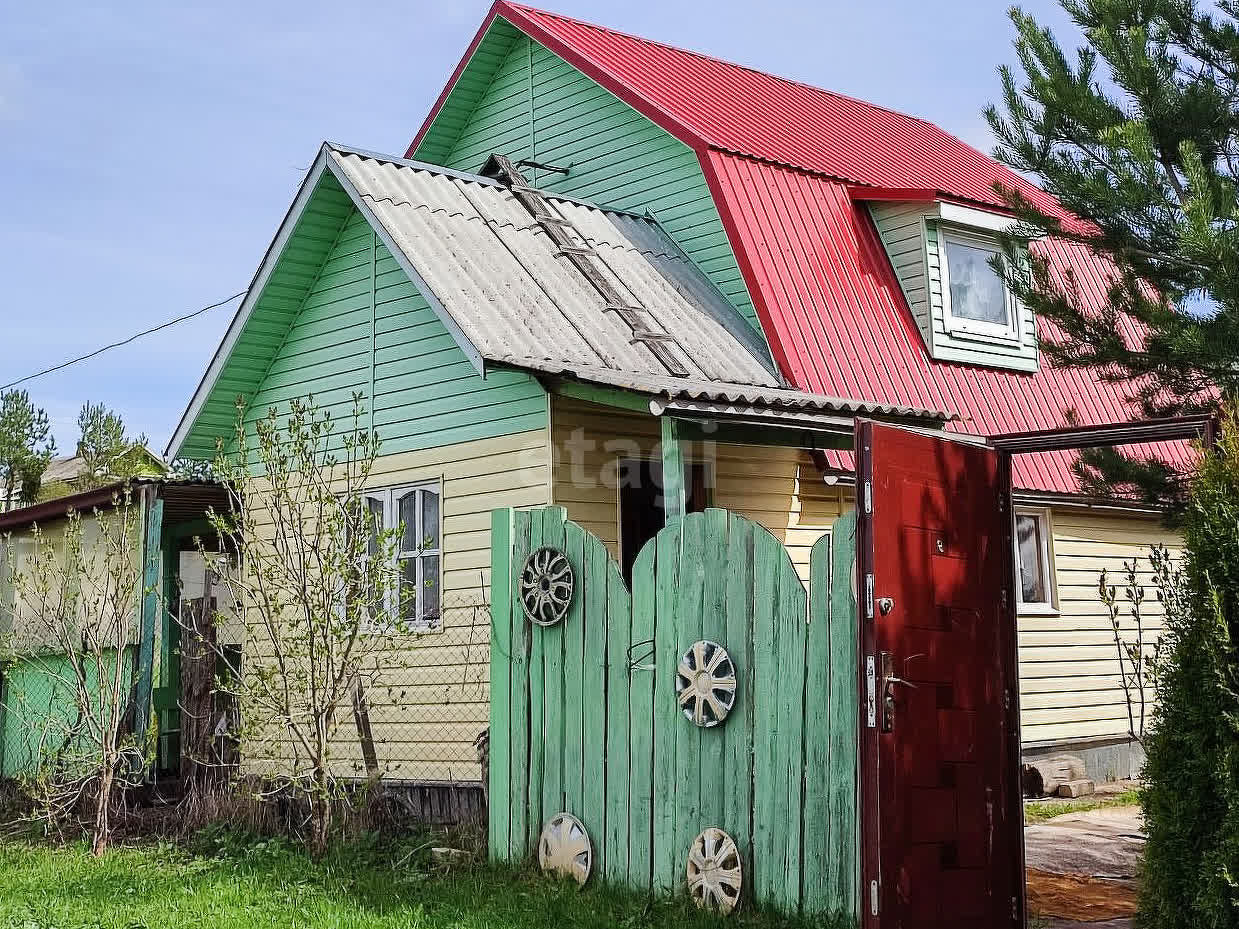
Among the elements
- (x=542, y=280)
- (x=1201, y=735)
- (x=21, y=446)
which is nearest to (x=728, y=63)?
(x=542, y=280)

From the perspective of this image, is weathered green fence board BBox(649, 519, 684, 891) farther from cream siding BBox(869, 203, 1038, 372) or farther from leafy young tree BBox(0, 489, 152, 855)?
cream siding BBox(869, 203, 1038, 372)

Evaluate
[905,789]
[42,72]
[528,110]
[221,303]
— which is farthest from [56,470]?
[905,789]

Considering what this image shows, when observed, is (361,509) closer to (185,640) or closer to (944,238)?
(185,640)

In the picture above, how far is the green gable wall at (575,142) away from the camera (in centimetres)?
1373

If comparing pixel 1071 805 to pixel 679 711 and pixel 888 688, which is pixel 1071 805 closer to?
pixel 679 711

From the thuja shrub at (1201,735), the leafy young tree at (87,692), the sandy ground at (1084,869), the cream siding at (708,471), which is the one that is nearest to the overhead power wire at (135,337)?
the leafy young tree at (87,692)

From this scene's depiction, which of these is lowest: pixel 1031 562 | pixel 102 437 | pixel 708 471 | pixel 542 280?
pixel 1031 562

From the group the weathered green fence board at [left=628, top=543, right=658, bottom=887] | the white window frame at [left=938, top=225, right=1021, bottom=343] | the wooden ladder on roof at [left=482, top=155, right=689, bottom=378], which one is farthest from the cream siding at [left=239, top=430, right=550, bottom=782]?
the white window frame at [left=938, top=225, right=1021, bottom=343]

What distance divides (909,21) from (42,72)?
750 inches

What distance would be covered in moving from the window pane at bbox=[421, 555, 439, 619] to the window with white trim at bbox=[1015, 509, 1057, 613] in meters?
6.38

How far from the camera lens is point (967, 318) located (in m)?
14.3

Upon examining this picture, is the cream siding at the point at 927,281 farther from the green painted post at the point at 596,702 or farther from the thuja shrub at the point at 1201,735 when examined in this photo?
the thuja shrub at the point at 1201,735

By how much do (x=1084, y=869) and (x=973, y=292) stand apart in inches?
292

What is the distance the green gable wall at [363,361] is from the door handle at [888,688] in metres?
5.16
